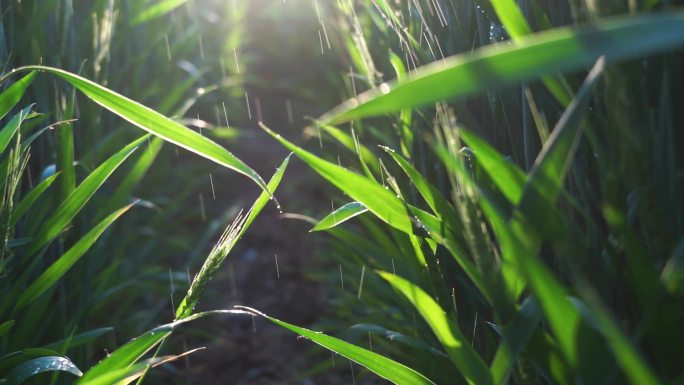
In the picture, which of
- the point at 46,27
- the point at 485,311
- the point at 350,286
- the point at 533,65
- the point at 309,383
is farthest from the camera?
the point at 350,286

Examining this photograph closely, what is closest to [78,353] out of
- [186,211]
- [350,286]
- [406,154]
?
[406,154]

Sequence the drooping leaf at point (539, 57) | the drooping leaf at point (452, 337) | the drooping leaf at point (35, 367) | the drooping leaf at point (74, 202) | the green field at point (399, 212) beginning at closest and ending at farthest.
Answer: the drooping leaf at point (539, 57) → the green field at point (399, 212) → the drooping leaf at point (452, 337) → the drooping leaf at point (35, 367) → the drooping leaf at point (74, 202)

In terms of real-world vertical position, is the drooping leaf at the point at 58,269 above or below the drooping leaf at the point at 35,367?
above

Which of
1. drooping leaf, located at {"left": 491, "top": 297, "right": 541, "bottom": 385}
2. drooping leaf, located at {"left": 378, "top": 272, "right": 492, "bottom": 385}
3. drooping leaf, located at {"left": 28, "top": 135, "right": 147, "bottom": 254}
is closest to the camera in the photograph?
drooping leaf, located at {"left": 491, "top": 297, "right": 541, "bottom": 385}

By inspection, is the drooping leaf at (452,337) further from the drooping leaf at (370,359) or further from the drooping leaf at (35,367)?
the drooping leaf at (35,367)

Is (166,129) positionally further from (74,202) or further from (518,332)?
(518,332)

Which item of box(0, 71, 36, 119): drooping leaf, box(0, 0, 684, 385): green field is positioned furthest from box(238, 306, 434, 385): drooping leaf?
box(0, 71, 36, 119): drooping leaf

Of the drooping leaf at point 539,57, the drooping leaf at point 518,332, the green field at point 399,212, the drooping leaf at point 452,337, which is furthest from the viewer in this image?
the drooping leaf at point 452,337

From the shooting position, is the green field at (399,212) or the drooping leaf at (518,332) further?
the drooping leaf at (518,332)

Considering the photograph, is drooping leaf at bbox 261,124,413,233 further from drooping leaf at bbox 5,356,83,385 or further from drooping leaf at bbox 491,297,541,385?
drooping leaf at bbox 5,356,83,385

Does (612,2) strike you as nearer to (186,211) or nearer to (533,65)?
(533,65)

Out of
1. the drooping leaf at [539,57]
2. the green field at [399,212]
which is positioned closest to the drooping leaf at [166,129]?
the green field at [399,212]
